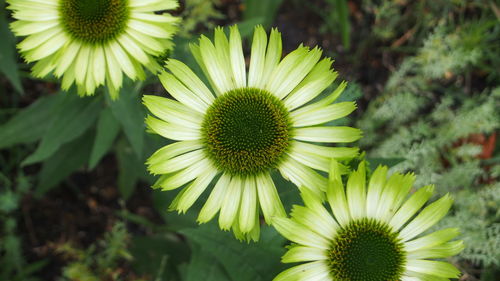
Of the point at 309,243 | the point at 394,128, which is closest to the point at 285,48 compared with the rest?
the point at 394,128

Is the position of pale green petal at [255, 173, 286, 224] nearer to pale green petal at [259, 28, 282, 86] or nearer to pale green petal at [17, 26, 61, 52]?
pale green petal at [259, 28, 282, 86]

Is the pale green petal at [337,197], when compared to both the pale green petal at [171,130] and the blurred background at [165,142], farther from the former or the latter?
the pale green petal at [171,130]

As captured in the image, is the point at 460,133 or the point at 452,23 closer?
the point at 460,133

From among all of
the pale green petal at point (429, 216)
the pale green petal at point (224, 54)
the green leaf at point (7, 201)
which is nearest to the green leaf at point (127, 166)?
the green leaf at point (7, 201)

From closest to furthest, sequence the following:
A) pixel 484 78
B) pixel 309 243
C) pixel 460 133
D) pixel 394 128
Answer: pixel 309 243 < pixel 460 133 < pixel 394 128 < pixel 484 78

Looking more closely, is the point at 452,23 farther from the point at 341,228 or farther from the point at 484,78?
the point at 341,228
